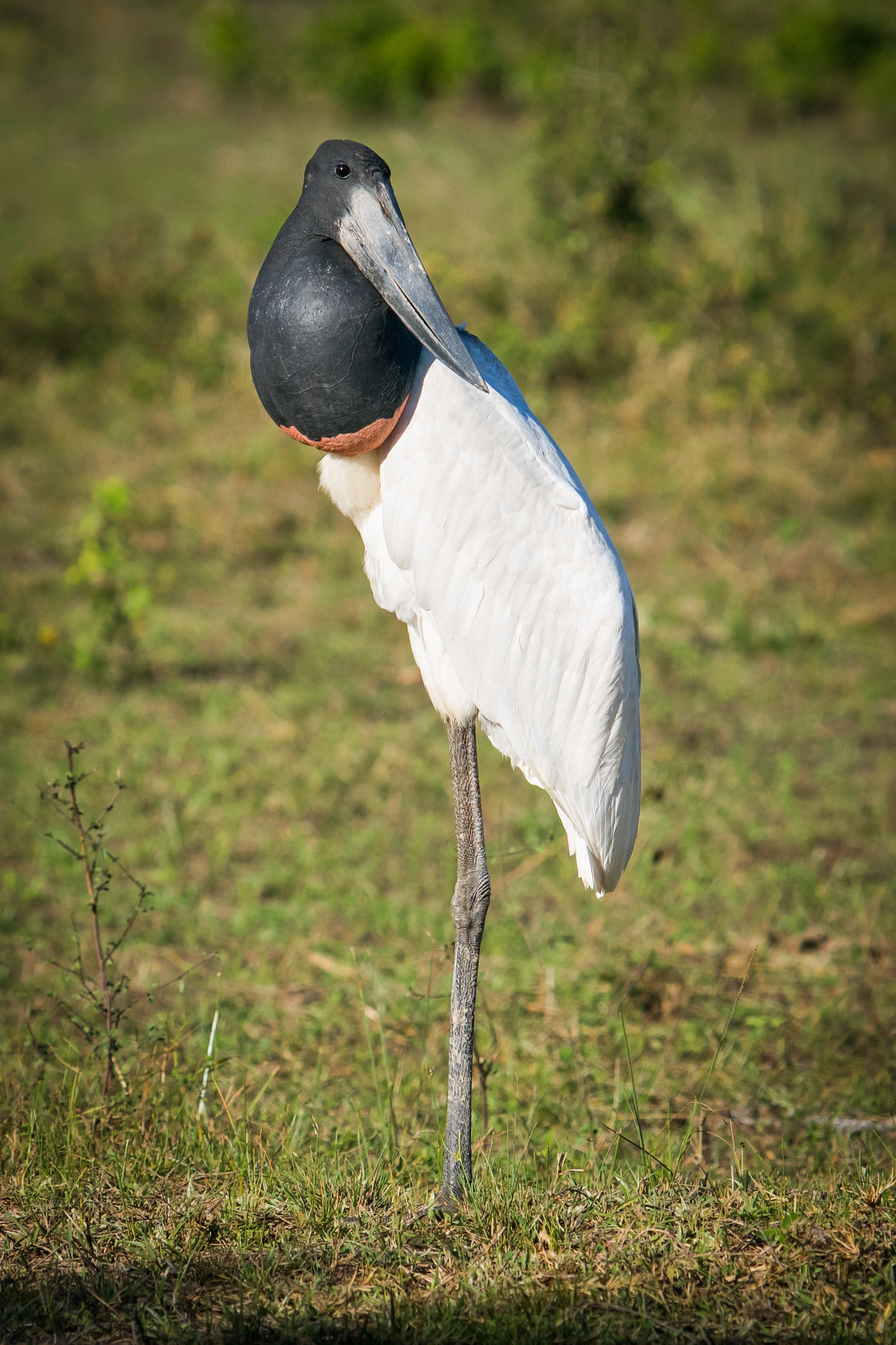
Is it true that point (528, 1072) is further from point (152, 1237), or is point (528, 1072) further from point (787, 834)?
point (787, 834)

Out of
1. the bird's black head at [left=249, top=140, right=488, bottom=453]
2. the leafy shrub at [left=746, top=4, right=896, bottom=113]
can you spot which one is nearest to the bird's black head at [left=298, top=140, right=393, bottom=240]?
the bird's black head at [left=249, top=140, right=488, bottom=453]

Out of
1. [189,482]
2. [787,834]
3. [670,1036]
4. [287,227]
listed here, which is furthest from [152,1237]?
[189,482]

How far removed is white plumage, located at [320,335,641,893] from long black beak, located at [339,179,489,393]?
0.09 meters

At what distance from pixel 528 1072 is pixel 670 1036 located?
40 cm

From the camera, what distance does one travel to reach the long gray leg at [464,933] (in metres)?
2.14

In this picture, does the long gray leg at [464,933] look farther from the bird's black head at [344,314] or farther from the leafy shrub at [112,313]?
the leafy shrub at [112,313]

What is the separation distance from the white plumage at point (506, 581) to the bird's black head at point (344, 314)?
0.10m

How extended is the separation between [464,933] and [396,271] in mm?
1196

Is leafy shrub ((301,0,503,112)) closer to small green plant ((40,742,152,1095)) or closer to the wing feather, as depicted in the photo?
small green plant ((40,742,152,1095))

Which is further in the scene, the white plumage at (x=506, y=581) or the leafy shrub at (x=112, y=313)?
the leafy shrub at (x=112, y=313)

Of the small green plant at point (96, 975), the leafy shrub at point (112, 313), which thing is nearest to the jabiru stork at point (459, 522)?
the small green plant at point (96, 975)

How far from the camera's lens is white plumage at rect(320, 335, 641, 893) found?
1979mm

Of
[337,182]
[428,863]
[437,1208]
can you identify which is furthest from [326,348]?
[428,863]

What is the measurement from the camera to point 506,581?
204 centimetres
